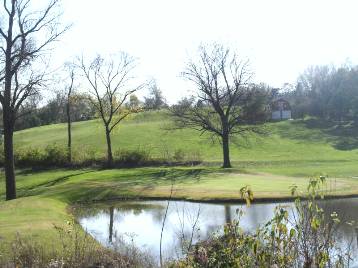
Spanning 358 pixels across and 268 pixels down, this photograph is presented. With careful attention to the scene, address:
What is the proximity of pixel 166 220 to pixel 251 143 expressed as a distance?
153 feet

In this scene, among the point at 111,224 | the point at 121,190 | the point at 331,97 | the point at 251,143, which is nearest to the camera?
the point at 111,224

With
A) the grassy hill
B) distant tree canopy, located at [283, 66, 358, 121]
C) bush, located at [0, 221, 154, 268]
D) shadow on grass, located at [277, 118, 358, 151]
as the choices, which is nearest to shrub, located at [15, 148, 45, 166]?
the grassy hill

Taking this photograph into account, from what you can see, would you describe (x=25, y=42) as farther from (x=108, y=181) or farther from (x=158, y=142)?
(x=158, y=142)

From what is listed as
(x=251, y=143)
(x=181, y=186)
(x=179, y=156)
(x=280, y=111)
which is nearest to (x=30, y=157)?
(x=179, y=156)

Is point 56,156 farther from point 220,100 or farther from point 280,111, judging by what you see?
point 280,111

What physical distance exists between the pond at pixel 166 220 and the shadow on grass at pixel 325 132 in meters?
42.7

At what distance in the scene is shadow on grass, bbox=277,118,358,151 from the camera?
Result: 68.6m

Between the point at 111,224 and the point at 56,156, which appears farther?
the point at 56,156

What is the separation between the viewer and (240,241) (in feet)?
16.6

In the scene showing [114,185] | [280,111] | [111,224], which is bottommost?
[111,224]

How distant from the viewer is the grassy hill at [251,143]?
2012 inches

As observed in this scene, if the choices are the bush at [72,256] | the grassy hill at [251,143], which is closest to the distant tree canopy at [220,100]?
the grassy hill at [251,143]

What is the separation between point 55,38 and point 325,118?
74.0 metres

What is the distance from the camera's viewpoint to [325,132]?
77938mm
